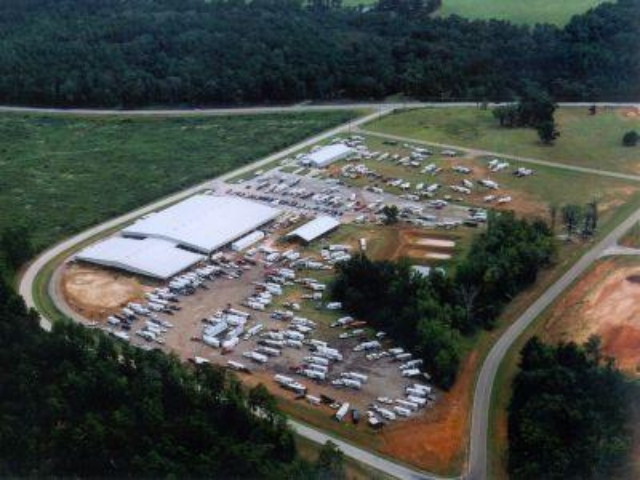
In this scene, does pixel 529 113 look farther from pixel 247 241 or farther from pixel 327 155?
pixel 247 241

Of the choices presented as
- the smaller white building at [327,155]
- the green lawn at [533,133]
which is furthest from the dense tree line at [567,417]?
the smaller white building at [327,155]

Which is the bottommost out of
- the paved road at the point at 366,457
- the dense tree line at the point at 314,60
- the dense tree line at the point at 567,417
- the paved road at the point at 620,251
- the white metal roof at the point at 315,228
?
the paved road at the point at 366,457

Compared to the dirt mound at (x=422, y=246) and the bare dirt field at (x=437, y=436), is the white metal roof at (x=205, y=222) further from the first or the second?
the bare dirt field at (x=437, y=436)

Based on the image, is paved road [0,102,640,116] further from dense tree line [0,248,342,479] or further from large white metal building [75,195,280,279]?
dense tree line [0,248,342,479]

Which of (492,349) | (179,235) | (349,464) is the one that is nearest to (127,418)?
(349,464)

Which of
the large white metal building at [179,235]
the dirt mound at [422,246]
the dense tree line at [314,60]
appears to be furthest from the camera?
the dense tree line at [314,60]

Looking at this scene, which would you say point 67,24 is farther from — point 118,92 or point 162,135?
point 162,135
